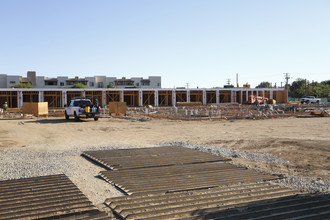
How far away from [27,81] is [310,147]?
85.6 meters

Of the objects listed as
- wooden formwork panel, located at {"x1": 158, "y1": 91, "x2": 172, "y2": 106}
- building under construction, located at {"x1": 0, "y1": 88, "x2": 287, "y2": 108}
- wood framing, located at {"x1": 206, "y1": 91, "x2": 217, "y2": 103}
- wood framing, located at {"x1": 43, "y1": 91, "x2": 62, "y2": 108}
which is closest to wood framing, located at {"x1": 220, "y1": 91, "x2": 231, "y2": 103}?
building under construction, located at {"x1": 0, "y1": 88, "x2": 287, "y2": 108}

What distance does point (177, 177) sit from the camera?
832cm

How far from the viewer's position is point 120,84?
9988 centimetres

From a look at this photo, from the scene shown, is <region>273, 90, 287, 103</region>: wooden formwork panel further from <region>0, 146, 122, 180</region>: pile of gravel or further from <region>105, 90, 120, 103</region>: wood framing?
<region>0, 146, 122, 180</region>: pile of gravel

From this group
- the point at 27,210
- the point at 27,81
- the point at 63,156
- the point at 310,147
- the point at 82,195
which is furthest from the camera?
the point at 27,81

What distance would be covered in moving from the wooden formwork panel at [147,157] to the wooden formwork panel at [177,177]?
620 millimetres

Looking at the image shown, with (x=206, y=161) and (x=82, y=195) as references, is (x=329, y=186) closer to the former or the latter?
(x=206, y=161)

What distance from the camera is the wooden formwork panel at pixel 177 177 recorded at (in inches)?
293

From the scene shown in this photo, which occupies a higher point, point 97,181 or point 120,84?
point 120,84

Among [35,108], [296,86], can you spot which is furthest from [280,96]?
[35,108]

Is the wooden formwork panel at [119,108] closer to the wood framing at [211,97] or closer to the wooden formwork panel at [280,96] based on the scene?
the wood framing at [211,97]

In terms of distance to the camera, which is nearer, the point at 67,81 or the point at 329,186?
the point at 329,186

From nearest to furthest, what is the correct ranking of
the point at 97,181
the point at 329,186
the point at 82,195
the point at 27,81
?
the point at 82,195 → the point at 329,186 → the point at 97,181 → the point at 27,81

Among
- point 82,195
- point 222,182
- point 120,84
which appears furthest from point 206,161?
point 120,84
